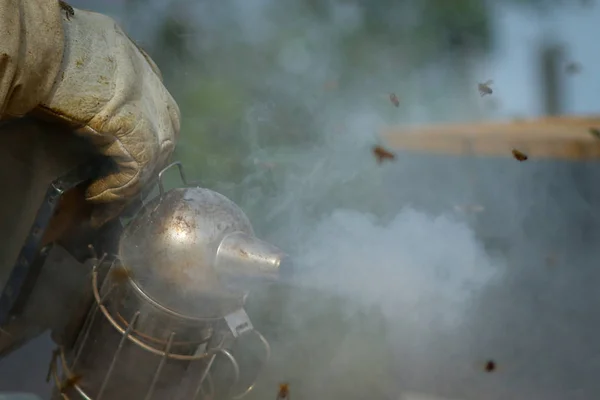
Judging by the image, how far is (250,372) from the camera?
2.03 meters

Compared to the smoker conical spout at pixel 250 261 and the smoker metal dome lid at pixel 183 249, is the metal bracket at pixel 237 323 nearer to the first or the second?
the smoker metal dome lid at pixel 183 249

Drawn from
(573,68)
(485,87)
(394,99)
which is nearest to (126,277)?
(394,99)

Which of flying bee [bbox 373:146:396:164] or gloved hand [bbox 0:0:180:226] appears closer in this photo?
gloved hand [bbox 0:0:180:226]

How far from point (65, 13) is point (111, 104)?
27 centimetres

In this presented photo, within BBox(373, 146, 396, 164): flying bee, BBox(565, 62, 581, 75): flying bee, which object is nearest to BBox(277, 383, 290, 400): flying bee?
BBox(373, 146, 396, 164): flying bee

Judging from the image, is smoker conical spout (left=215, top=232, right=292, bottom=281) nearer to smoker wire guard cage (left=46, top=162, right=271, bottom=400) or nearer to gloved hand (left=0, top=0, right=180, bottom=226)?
smoker wire guard cage (left=46, top=162, right=271, bottom=400)

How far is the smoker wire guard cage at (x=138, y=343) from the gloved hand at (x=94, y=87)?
0.14 metres

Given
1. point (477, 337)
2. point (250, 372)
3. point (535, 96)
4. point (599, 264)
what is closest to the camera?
point (250, 372)

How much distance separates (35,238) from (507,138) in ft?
9.46

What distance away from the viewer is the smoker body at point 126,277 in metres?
1.63

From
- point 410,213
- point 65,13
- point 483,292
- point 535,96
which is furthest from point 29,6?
point 535,96

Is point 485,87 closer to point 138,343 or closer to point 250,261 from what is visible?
point 250,261

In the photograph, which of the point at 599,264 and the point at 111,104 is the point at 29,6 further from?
the point at 599,264

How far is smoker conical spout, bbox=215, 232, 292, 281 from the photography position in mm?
1557
